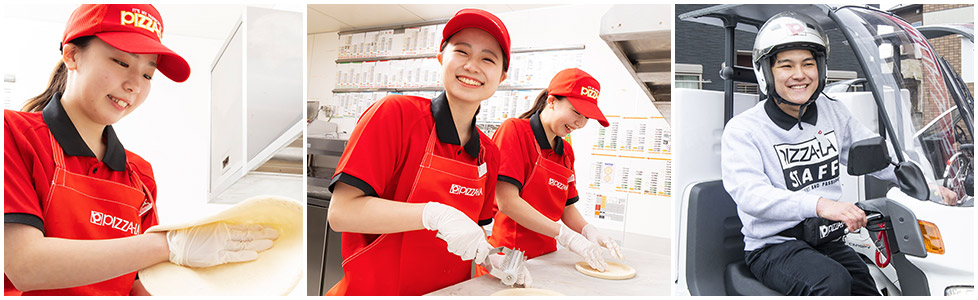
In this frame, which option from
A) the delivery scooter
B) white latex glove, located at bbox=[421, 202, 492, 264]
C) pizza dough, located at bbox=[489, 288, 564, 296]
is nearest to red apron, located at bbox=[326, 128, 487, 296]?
white latex glove, located at bbox=[421, 202, 492, 264]

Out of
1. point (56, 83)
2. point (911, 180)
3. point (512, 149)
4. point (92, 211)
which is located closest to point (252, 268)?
point (92, 211)

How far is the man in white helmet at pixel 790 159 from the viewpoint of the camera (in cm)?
164

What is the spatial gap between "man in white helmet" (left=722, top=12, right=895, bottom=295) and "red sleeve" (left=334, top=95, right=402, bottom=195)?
4.05 feet

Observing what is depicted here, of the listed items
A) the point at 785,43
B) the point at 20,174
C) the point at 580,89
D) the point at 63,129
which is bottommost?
the point at 20,174

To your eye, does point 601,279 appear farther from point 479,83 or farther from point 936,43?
point 936,43

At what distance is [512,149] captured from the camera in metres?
2.00

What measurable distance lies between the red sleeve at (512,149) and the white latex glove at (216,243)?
951 millimetres

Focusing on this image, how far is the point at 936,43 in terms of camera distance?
5.88 ft

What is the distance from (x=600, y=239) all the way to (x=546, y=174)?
1.26 feet

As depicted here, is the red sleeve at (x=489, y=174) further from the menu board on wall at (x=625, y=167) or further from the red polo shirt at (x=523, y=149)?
the menu board on wall at (x=625, y=167)

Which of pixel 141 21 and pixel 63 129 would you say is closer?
pixel 63 129

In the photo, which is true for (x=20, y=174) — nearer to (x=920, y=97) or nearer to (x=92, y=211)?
(x=92, y=211)

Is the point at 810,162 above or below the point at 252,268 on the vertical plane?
above

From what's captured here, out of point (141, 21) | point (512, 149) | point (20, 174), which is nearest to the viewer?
point (20, 174)
